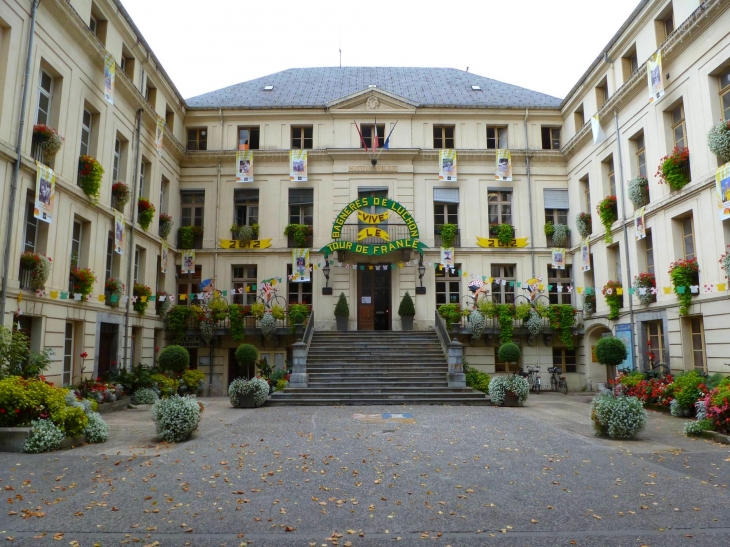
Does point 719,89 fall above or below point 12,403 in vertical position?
above

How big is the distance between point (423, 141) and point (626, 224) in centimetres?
902

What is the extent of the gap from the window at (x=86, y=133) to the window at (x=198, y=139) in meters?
7.65

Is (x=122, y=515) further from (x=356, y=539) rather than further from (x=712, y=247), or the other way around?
(x=712, y=247)

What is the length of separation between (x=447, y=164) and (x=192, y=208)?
10851 mm

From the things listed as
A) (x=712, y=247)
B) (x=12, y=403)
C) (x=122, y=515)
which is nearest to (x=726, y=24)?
(x=712, y=247)

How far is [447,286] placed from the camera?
22.9 m

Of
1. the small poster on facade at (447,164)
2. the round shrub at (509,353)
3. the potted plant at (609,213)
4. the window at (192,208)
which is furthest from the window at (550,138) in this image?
the window at (192,208)

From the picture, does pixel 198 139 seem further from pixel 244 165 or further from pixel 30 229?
pixel 30 229

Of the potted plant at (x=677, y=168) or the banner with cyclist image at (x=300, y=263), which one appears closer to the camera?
the potted plant at (x=677, y=168)

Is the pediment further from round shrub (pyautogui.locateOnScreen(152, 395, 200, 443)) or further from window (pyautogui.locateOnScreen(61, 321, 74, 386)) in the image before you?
round shrub (pyautogui.locateOnScreen(152, 395, 200, 443))

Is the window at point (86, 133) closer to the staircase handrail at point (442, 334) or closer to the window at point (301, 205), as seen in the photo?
the window at point (301, 205)

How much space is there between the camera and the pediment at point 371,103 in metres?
23.3

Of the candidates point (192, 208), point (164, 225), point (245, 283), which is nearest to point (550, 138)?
point (245, 283)

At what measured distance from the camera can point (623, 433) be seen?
395 inches
